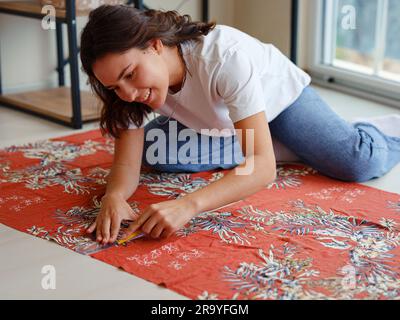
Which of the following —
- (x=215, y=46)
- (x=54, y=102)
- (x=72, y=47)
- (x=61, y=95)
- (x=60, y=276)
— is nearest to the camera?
(x=60, y=276)

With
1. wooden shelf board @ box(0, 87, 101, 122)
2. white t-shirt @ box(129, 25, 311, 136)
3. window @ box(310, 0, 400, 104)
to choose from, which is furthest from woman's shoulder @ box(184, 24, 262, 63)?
window @ box(310, 0, 400, 104)

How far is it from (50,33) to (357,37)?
128cm

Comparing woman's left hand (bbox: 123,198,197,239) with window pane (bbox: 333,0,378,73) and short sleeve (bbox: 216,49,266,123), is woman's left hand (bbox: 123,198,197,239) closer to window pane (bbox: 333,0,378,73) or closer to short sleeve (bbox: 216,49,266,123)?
short sleeve (bbox: 216,49,266,123)

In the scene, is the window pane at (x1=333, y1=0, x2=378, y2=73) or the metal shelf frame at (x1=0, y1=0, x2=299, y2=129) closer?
the metal shelf frame at (x1=0, y1=0, x2=299, y2=129)

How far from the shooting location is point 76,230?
156cm

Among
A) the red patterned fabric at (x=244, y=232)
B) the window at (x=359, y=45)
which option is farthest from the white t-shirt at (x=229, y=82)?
the window at (x=359, y=45)

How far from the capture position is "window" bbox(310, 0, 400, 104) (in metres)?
2.78

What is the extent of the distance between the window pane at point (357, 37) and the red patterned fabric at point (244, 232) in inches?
44.4

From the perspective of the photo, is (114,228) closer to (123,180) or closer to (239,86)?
(123,180)

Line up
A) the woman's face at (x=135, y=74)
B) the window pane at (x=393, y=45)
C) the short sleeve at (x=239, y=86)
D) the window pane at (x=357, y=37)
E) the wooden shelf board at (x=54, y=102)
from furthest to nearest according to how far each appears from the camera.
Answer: the window pane at (x=357, y=37), the window pane at (x=393, y=45), the wooden shelf board at (x=54, y=102), the short sleeve at (x=239, y=86), the woman's face at (x=135, y=74)

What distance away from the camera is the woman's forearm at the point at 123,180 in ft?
5.44

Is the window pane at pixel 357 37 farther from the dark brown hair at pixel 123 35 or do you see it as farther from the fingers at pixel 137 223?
the fingers at pixel 137 223

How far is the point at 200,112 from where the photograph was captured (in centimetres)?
173

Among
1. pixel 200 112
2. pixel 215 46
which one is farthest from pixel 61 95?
pixel 215 46
